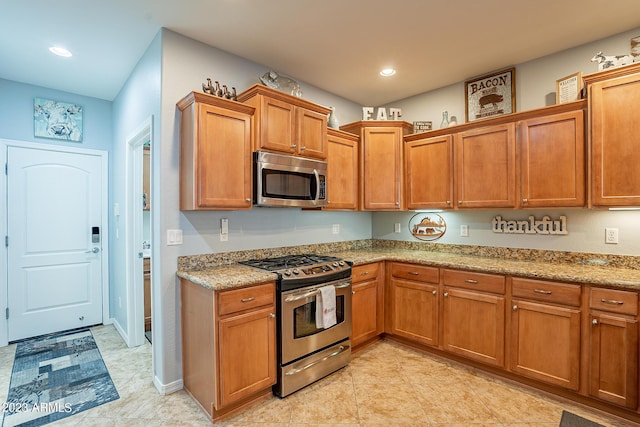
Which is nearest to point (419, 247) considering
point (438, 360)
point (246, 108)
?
point (438, 360)

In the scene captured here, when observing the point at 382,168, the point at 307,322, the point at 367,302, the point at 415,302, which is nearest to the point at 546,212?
the point at 415,302

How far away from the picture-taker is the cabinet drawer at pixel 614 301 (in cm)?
199

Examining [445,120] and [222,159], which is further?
[445,120]

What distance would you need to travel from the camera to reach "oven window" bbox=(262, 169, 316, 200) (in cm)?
256

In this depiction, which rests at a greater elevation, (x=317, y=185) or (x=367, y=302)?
(x=317, y=185)

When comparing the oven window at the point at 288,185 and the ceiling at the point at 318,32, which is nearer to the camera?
the ceiling at the point at 318,32

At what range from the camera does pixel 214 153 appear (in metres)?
2.28

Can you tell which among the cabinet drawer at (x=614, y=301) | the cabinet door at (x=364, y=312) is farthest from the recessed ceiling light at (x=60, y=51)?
the cabinet drawer at (x=614, y=301)

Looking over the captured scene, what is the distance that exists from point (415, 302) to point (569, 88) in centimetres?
227

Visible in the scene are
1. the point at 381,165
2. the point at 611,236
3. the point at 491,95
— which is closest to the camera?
the point at 611,236

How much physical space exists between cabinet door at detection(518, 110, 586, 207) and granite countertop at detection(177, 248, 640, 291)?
0.53m

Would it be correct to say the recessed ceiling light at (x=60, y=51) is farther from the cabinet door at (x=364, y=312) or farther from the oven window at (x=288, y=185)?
the cabinet door at (x=364, y=312)

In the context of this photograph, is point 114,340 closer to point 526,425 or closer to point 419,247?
point 419,247

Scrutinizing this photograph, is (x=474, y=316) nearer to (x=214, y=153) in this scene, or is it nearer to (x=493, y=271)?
(x=493, y=271)
